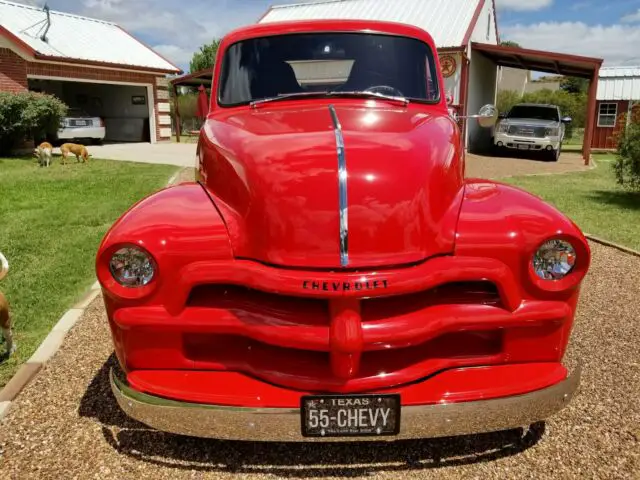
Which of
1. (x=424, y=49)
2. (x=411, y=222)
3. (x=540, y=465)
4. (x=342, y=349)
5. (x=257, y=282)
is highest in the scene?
(x=424, y=49)

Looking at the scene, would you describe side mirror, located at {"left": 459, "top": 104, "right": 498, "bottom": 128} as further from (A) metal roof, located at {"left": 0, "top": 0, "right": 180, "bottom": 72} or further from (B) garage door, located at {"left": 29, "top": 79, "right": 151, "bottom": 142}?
(B) garage door, located at {"left": 29, "top": 79, "right": 151, "bottom": 142}

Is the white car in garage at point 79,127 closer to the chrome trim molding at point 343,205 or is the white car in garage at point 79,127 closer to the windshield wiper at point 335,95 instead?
the windshield wiper at point 335,95

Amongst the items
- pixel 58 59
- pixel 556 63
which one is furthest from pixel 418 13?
pixel 58 59

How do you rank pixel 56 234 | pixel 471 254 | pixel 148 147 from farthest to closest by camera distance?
pixel 148 147 → pixel 56 234 → pixel 471 254

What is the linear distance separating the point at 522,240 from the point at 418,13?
18832 mm

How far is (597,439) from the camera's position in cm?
277

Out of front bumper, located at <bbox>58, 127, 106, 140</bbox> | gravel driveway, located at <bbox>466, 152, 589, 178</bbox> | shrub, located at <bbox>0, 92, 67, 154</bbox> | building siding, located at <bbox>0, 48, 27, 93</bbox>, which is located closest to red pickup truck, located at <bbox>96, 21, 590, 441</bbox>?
gravel driveway, located at <bbox>466, 152, 589, 178</bbox>

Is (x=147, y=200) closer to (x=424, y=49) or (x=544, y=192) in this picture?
(x=424, y=49)

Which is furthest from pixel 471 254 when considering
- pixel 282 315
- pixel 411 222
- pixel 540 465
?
pixel 540 465

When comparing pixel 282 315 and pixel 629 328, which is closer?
pixel 282 315

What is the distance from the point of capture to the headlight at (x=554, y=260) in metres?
2.38

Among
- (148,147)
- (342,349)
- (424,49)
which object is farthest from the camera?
(148,147)

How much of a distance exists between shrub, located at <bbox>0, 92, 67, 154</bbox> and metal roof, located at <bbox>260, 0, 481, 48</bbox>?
8.57m

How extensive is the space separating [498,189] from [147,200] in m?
1.76
